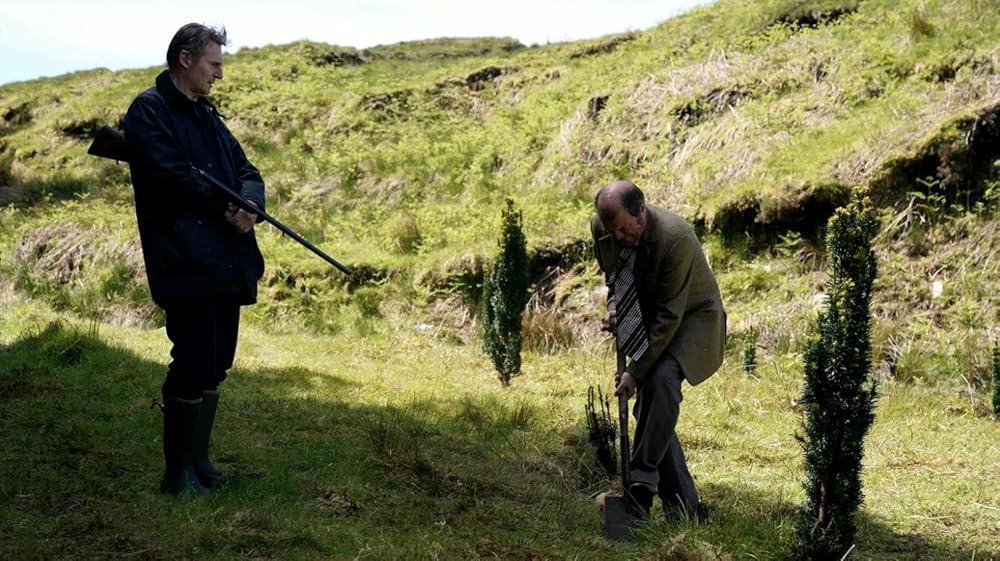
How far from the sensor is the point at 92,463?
530cm

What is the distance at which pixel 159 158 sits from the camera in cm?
449

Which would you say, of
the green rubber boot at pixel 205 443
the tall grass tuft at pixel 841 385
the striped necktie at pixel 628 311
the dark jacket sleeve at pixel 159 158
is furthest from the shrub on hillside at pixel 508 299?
the tall grass tuft at pixel 841 385

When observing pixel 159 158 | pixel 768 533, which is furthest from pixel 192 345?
pixel 768 533

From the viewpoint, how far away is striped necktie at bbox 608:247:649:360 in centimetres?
471

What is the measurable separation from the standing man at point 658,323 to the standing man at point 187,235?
2021 millimetres

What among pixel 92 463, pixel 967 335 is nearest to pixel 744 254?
pixel 967 335

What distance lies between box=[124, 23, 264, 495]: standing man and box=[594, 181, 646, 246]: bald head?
1.92 m

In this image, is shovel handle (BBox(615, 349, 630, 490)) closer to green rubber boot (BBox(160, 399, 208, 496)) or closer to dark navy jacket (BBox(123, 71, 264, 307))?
dark navy jacket (BBox(123, 71, 264, 307))

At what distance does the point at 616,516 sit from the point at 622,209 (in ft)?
5.48

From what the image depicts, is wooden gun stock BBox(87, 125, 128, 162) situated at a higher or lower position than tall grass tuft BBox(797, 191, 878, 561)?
higher

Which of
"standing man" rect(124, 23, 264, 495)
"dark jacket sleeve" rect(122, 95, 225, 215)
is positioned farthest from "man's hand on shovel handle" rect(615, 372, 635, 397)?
"dark jacket sleeve" rect(122, 95, 225, 215)

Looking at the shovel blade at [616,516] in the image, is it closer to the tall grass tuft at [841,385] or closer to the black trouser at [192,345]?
the tall grass tuft at [841,385]

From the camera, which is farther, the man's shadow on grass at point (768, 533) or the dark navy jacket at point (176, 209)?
the dark navy jacket at point (176, 209)

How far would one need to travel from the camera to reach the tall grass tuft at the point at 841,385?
397 cm
